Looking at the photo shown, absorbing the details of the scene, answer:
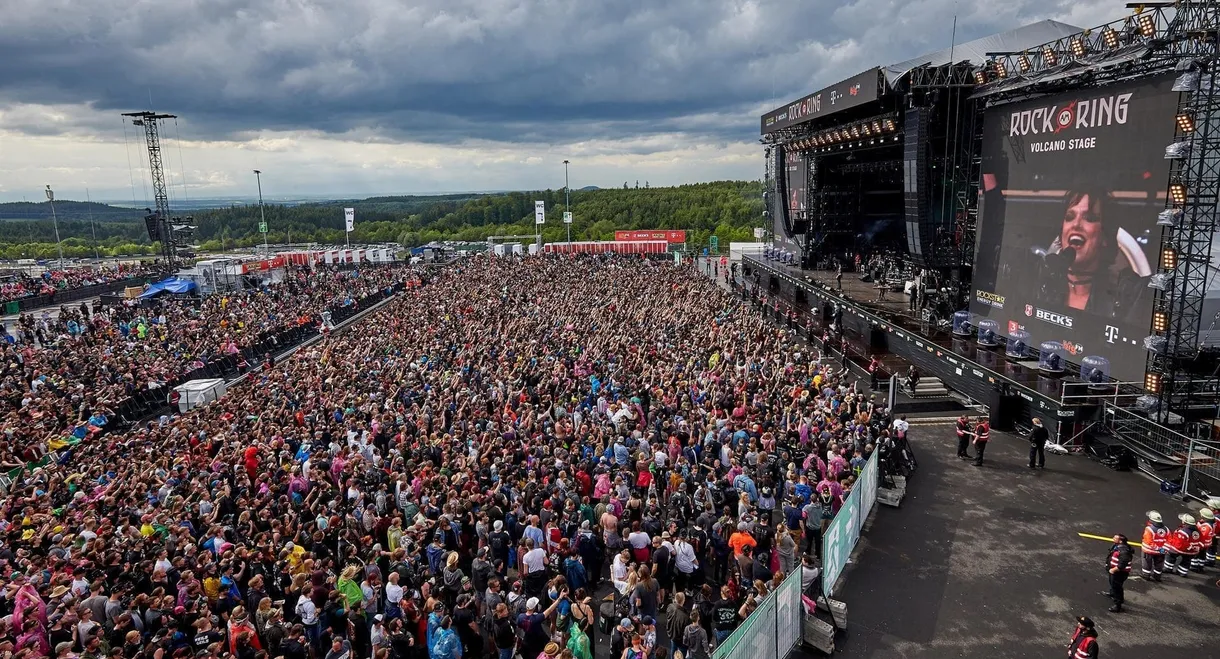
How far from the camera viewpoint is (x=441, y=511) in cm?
965

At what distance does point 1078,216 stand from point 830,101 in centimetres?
1264

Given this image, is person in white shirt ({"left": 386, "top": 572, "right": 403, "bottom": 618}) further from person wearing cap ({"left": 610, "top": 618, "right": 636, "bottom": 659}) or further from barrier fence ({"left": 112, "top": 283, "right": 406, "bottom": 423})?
barrier fence ({"left": 112, "top": 283, "right": 406, "bottom": 423})

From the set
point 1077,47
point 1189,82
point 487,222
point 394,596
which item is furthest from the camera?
point 487,222

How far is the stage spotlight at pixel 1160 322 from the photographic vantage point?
1287 centimetres

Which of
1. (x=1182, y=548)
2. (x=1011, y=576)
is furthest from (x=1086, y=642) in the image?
(x=1182, y=548)

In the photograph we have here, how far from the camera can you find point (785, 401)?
1506 centimetres

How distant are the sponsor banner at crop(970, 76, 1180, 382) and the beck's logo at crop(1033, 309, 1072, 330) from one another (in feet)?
0.08

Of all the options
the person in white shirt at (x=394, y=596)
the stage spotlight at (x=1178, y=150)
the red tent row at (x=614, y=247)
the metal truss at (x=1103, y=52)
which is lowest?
the person in white shirt at (x=394, y=596)

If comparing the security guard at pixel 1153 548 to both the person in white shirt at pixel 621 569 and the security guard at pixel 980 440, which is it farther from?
the person in white shirt at pixel 621 569

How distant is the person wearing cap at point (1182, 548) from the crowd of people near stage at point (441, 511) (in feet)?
13.6

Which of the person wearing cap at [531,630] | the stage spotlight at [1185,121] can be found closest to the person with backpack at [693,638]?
the person wearing cap at [531,630]

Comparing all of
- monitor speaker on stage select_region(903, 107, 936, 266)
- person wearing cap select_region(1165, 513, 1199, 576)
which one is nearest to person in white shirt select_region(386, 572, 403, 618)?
person wearing cap select_region(1165, 513, 1199, 576)

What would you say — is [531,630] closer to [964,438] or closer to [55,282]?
[964,438]

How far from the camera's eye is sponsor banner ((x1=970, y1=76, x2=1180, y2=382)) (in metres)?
13.6
